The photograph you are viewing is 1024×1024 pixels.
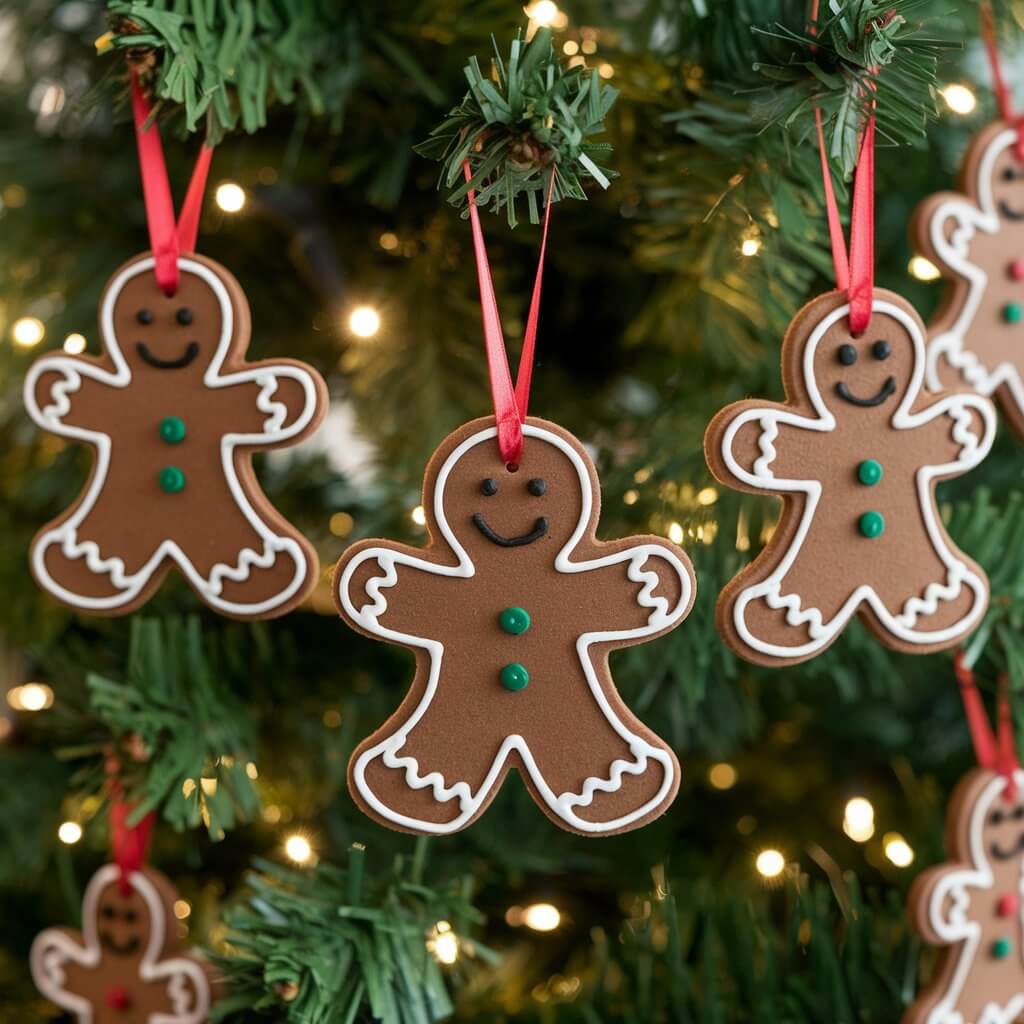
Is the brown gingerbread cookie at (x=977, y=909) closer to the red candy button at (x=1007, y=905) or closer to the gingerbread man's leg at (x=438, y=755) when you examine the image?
the red candy button at (x=1007, y=905)

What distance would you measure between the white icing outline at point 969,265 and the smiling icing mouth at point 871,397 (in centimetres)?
7

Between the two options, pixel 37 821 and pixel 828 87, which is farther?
pixel 37 821

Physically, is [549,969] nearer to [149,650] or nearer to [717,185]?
[149,650]

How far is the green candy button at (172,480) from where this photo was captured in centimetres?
48

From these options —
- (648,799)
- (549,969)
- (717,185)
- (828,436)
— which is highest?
(717,185)

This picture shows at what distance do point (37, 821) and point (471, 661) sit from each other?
36cm

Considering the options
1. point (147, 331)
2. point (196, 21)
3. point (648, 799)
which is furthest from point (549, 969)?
point (196, 21)

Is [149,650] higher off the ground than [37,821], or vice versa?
[149,650]

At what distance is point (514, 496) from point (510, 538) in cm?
2

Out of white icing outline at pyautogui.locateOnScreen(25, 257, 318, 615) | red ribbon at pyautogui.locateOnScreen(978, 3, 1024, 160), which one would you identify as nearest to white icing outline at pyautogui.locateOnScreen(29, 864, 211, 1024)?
white icing outline at pyautogui.locateOnScreen(25, 257, 318, 615)

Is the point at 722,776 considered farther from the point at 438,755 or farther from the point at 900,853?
the point at 438,755

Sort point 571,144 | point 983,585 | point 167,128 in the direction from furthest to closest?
point 167,128, point 983,585, point 571,144

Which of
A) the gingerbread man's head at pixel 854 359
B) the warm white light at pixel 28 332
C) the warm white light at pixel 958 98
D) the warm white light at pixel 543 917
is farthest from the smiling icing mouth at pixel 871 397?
the warm white light at pixel 28 332

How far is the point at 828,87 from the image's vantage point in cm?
41
